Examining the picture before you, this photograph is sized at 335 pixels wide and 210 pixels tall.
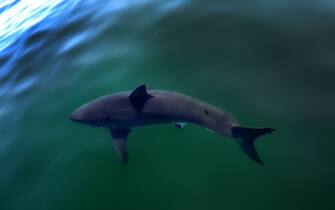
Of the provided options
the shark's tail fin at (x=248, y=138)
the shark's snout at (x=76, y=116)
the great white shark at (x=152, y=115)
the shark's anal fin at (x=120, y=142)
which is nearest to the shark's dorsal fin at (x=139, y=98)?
the great white shark at (x=152, y=115)

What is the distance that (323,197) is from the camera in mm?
5363

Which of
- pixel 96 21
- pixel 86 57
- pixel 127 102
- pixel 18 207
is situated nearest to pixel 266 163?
pixel 127 102

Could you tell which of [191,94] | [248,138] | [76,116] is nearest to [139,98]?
[191,94]

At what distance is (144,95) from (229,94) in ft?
6.41

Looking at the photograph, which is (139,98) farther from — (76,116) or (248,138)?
(248,138)

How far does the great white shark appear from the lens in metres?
6.39

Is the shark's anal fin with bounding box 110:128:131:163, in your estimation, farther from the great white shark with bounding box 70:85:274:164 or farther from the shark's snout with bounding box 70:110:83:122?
the shark's snout with bounding box 70:110:83:122

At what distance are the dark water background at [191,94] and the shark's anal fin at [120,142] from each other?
258 mm

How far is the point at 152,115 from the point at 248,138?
7.11 ft

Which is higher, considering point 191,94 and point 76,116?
point 76,116

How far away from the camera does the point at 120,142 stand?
7.18 metres

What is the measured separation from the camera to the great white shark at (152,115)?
639cm

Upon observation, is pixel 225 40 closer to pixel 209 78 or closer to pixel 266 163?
pixel 209 78

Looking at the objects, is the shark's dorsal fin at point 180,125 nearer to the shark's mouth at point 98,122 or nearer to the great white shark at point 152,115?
the great white shark at point 152,115
